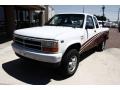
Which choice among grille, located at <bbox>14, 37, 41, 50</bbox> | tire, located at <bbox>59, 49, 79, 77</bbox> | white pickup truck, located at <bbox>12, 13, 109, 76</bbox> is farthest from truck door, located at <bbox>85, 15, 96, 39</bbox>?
grille, located at <bbox>14, 37, 41, 50</bbox>

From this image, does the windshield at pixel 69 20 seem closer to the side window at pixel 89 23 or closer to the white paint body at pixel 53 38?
the side window at pixel 89 23

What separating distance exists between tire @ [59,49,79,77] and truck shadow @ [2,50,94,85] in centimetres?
25

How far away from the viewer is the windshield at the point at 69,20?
17.8 feet

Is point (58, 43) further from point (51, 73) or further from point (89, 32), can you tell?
point (89, 32)

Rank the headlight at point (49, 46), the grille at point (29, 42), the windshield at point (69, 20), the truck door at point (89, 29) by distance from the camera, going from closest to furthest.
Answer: the headlight at point (49, 46) < the grille at point (29, 42) < the windshield at point (69, 20) < the truck door at point (89, 29)

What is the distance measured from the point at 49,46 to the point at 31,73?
1.34 meters

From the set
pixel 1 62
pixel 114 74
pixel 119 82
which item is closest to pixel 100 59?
pixel 114 74

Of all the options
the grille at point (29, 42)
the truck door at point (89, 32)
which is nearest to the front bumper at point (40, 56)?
the grille at point (29, 42)

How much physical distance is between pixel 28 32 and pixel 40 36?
1.82ft

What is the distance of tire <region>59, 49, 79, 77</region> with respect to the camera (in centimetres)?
430

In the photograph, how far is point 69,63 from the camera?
4.52 m

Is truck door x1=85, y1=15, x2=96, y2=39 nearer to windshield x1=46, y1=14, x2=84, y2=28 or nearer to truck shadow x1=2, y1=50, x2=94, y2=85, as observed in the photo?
windshield x1=46, y1=14, x2=84, y2=28

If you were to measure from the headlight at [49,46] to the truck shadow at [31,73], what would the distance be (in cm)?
43

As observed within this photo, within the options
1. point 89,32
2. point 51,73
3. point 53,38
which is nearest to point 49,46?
point 53,38
